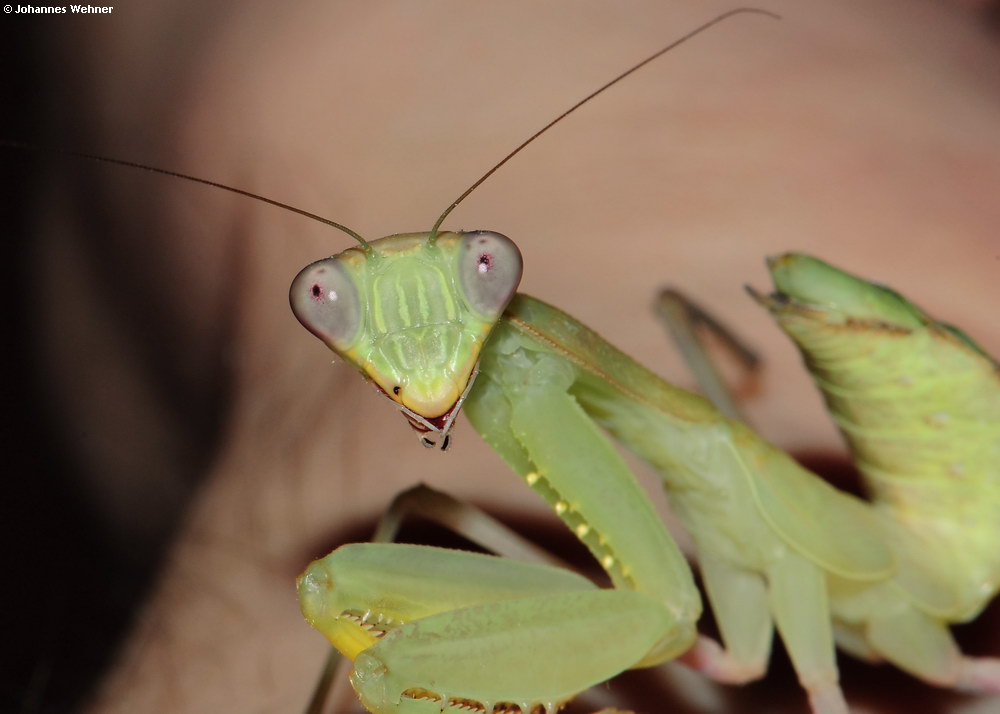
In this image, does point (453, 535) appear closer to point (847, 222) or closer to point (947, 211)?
point (847, 222)

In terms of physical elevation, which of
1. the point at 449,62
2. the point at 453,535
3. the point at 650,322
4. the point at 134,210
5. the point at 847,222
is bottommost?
the point at 453,535

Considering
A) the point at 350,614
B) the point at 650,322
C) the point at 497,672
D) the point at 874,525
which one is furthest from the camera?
the point at 650,322

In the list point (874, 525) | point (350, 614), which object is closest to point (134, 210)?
point (350, 614)

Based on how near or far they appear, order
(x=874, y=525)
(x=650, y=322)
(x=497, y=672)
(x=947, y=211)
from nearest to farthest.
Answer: (x=497, y=672) → (x=874, y=525) → (x=947, y=211) → (x=650, y=322)

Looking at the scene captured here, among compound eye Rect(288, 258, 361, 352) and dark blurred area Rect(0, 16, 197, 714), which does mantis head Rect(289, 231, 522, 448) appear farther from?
dark blurred area Rect(0, 16, 197, 714)

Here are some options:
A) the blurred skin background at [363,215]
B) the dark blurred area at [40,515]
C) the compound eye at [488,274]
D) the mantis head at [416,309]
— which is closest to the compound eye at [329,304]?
the mantis head at [416,309]

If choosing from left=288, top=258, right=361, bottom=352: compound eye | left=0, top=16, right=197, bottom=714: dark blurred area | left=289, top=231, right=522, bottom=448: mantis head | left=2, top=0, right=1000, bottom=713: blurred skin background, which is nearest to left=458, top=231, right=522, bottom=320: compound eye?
left=289, top=231, right=522, bottom=448: mantis head
